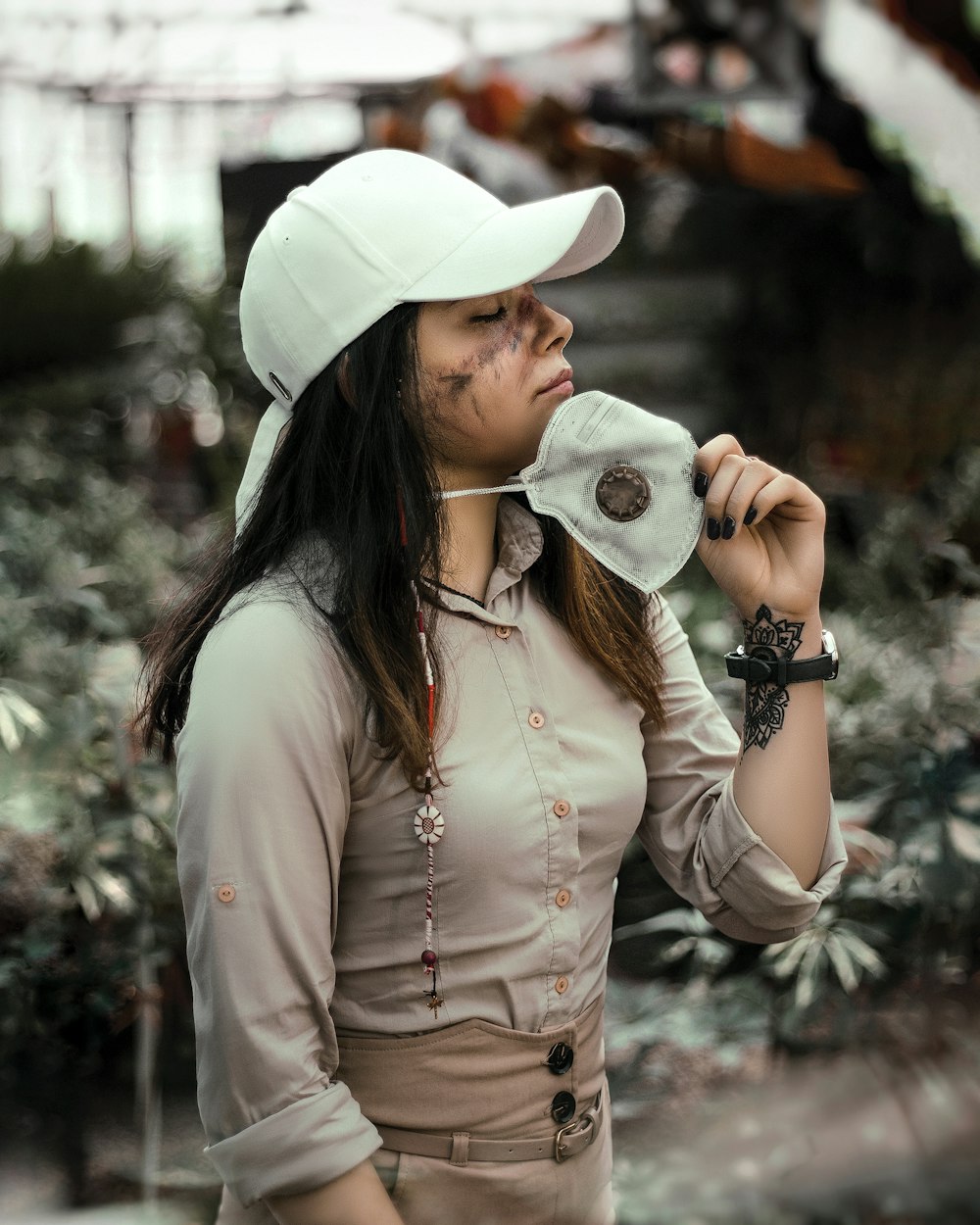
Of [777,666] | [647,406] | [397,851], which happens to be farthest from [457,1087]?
[647,406]

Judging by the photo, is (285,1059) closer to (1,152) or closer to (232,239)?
(232,239)

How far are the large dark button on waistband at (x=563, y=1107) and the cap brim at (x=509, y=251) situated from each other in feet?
2.81

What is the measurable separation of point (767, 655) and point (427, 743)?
415 mm

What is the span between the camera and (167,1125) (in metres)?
3.06

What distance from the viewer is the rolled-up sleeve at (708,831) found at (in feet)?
4.77

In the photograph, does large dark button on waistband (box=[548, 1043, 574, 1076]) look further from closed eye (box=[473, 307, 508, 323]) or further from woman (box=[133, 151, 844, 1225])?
closed eye (box=[473, 307, 508, 323])

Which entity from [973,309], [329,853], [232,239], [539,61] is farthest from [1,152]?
[329,853]

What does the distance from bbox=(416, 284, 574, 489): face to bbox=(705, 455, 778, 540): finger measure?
0.20 meters

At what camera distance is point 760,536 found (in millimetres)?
1483

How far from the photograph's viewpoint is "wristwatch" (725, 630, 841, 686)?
144 cm

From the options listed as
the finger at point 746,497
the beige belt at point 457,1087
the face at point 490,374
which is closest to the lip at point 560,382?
the face at point 490,374

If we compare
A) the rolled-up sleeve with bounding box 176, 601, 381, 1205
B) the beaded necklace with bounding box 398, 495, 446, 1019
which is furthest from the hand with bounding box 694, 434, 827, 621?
the rolled-up sleeve with bounding box 176, 601, 381, 1205

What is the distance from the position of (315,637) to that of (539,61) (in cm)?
541

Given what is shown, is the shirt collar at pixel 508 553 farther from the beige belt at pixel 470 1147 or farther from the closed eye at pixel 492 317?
the beige belt at pixel 470 1147
